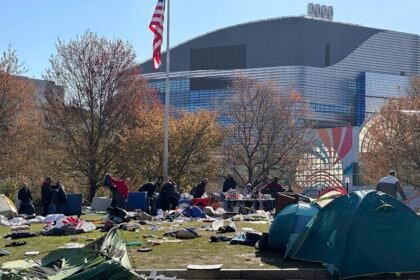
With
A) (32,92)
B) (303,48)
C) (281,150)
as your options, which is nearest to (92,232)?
(32,92)

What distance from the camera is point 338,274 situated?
41.1ft

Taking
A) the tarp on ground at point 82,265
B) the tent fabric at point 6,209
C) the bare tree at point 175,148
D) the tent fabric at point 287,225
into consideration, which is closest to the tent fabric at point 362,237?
the tent fabric at point 287,225

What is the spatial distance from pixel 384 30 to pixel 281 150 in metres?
101

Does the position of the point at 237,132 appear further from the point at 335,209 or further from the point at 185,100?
the point at 185,100

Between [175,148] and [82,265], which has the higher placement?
[175,148]

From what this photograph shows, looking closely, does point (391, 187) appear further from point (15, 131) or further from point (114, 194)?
point (15, 131)

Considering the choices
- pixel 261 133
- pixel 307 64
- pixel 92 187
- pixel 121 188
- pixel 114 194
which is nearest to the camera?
pixel 114 194

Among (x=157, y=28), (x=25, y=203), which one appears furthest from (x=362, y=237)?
(x=157, y=28)

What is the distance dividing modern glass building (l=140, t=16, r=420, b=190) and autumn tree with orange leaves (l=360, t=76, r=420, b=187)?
210 feet

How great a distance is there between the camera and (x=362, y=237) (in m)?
13.0

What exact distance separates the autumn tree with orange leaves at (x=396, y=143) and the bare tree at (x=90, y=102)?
18.6m

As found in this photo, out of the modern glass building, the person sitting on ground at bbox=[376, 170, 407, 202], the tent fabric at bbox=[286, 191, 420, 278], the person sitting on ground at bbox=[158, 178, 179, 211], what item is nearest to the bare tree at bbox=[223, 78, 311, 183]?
the person sitting on ground at bbox=[158, 178, 179, 211]

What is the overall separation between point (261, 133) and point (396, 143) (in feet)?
35.9

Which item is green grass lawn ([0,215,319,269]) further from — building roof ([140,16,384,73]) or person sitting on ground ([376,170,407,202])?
building roof ([140,16,384,73])
